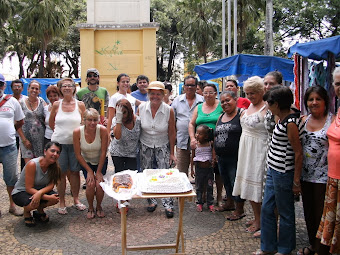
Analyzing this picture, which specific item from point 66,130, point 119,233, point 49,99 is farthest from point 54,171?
point 49,99

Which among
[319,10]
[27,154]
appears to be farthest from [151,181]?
[319,10]

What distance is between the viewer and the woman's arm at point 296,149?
3.10 meters

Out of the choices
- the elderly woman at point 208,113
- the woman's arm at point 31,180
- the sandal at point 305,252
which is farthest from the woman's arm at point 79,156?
the sandal at point 305,252

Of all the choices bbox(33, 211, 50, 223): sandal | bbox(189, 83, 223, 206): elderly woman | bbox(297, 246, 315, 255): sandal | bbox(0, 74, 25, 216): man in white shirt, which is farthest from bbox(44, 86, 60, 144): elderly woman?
bbox(297, 246, 315, 255): sandal

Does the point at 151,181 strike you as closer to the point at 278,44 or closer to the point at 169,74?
the point at 278,44

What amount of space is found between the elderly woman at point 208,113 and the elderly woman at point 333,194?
1.96 metres

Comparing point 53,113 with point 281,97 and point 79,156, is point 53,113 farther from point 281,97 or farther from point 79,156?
point 281,97

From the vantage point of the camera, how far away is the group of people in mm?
3164

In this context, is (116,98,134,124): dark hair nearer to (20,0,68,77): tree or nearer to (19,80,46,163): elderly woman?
(19,80,46,163): elderly woman

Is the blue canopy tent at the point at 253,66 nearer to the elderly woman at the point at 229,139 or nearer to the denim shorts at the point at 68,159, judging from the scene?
the elderly woman at the point at 229,139

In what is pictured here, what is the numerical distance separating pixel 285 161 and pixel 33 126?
3921 mm

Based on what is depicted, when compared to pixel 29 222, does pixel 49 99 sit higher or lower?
higher

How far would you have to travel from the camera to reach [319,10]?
19594mm

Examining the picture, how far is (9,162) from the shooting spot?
15.1 ft
